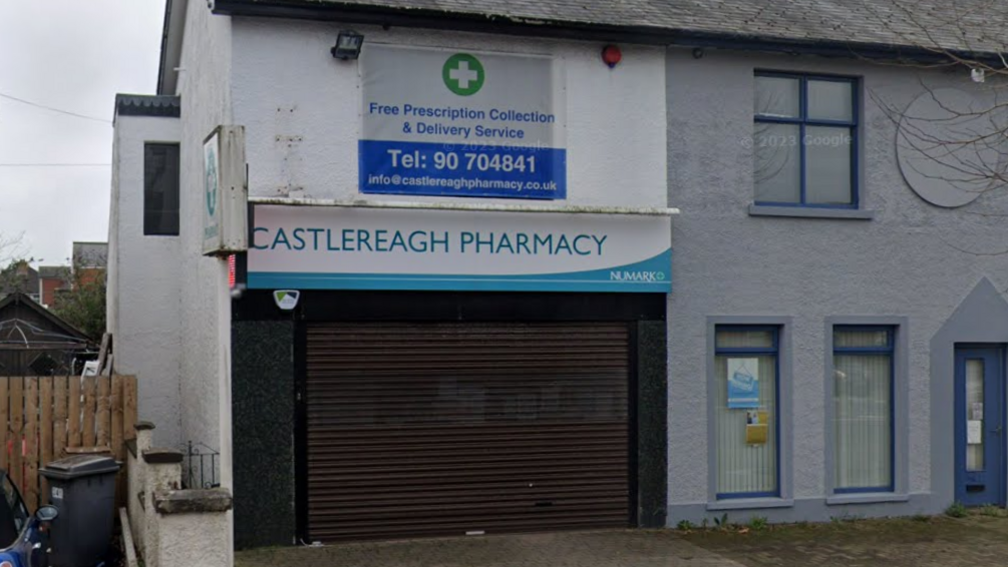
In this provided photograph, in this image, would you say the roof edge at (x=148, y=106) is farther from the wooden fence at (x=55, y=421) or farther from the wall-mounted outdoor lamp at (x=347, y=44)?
the wall-mounted outdoor lamp at (x=347, y=44)

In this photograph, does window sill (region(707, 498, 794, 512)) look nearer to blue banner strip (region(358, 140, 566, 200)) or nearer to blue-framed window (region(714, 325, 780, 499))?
blue-framed window (region(714, 325, 780, 499))

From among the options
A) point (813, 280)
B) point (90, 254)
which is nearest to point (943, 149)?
point (813, 280)

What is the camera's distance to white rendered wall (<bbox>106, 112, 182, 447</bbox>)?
16750mm

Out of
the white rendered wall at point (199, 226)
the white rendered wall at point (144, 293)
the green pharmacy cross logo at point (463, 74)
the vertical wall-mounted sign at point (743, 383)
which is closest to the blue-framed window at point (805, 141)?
the vertical wall-mounted sign at point (743, 383)

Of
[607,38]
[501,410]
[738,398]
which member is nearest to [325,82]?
[607,38]

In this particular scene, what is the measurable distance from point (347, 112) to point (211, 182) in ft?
10.5

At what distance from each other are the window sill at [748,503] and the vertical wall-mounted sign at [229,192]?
6954 millimetres

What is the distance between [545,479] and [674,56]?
16.9 ft

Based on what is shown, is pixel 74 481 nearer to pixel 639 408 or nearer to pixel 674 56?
pixel 639 408

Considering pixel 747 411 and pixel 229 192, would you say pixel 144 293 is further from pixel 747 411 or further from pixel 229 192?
pixel 747 411

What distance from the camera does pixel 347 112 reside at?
12.1 meters

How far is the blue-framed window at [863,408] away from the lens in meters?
14.1

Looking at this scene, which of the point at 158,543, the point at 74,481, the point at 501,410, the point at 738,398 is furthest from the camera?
the point at 738,398

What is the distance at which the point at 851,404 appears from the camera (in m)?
14.1
